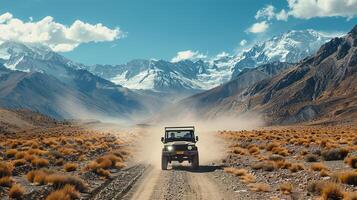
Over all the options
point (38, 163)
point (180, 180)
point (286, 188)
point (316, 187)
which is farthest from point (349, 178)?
point (38, 163)

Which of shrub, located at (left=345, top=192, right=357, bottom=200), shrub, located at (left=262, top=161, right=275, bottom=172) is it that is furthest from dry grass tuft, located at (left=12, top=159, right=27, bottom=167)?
shrub, located at (left=345, top=192, right=357, bottom=200)

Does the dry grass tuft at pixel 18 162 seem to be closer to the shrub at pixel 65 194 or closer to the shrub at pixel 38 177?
the shrub at pixel 38 177

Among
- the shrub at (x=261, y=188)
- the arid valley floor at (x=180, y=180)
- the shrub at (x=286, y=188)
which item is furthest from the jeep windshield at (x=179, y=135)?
the shrub at (x=286, y=188)

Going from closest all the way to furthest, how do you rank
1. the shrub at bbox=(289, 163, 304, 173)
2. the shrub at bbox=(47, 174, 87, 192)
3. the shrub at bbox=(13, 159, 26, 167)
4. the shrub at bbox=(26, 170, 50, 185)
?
the shrub at bbox=(47, 174, 87, 192)
the shrub at bbox=(26, 170, 50, 185)
the shrub at bbox=(289, 163, 304, 173)
the shrub at bbox=(13, 159, 26, 167)

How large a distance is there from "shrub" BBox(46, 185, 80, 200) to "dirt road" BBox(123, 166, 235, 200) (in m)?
2.20

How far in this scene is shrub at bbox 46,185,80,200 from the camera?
16.9m

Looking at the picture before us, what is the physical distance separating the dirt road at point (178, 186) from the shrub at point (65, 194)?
220 cm

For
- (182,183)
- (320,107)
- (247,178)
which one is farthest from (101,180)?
(320,107)

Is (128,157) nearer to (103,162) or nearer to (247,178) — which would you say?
(103,162)

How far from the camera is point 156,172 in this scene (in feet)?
99.0

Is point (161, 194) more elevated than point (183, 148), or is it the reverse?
point (183, 148)

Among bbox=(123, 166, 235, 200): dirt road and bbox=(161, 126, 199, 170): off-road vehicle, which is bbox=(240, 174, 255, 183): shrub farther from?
bbox=(161, 126, 199, 170): off-road vehicle

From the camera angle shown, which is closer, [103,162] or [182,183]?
[182,183]

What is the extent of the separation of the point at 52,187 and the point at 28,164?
9.59m
